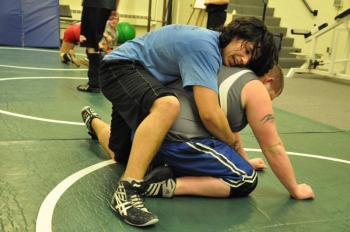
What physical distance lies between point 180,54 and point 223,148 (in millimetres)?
487

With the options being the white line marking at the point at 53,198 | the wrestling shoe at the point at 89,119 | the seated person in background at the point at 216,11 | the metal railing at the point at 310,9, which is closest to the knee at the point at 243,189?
the white line marking at the point at 53,198

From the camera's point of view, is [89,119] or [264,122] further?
[89,119]

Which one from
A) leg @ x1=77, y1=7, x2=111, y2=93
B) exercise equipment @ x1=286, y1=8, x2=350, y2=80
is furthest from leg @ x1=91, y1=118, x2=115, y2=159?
exercise equipment @ x1=286, y1=8, x2=350, y2=80

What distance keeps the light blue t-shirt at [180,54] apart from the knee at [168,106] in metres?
0.09

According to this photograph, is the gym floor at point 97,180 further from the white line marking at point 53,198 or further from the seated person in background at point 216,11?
the seated person in background at point 216,11

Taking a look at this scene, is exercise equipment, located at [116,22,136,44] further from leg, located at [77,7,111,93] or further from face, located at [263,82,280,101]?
face, located at [263,82,280,101]

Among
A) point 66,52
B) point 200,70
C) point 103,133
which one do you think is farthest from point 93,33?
point 200,70

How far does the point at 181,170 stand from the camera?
201cm

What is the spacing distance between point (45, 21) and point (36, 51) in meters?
0.66

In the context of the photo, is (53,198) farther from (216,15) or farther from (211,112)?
(216,15)

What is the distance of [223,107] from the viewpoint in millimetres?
1938

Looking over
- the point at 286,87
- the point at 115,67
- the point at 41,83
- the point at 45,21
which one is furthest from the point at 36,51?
the point at 115,67

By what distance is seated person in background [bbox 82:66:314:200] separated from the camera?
1.91 m

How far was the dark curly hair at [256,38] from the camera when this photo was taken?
6.23 feet
